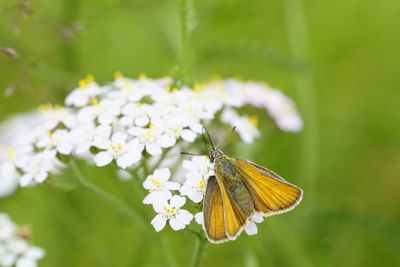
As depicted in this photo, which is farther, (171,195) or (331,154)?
(331,154)

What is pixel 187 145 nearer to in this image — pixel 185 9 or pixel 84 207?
pixel 185 9

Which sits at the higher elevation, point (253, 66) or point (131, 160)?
point (253, 66)

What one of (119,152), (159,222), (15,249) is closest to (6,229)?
(15,249)

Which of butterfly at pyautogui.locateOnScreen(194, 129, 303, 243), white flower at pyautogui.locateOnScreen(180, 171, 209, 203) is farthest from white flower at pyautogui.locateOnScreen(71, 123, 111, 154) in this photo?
butterfly at pyautogui.locateOnScreen(194, 129, 303, 243)

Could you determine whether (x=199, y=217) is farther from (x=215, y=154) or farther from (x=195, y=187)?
(x=215, y=154)

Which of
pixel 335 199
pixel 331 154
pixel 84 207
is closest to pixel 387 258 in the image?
pixel 335 199

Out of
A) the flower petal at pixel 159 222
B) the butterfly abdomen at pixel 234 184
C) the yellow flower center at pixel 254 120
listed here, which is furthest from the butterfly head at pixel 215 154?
the yellow flower center at pixel 254 120

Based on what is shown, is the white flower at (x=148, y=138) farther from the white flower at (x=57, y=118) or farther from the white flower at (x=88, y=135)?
the white flower at (x=57, y=118)
